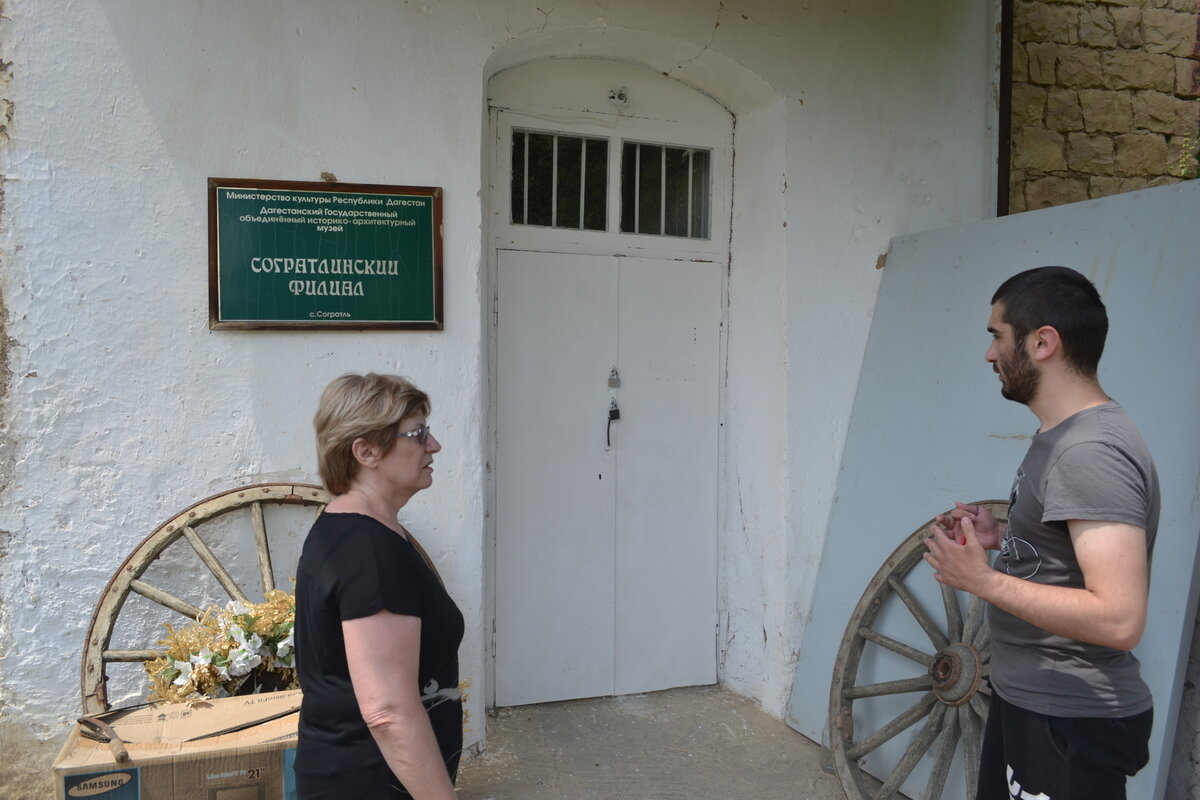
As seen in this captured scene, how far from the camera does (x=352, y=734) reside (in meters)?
1.79

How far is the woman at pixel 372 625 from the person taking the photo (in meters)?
1.69

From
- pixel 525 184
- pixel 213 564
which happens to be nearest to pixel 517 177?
pixel 525 184

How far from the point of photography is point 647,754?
3732 millimetres

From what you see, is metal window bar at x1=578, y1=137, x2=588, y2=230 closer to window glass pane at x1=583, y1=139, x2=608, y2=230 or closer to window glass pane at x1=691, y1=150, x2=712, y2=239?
window glass pane at x1=583, y1=139, x2=608, y2=230

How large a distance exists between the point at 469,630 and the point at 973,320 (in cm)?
231

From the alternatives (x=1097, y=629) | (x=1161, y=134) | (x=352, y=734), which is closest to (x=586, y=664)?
(x=352, y=734)

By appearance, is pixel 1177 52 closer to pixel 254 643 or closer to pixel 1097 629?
pixel 1097 629

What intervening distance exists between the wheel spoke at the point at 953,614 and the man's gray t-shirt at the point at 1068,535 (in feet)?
3.59

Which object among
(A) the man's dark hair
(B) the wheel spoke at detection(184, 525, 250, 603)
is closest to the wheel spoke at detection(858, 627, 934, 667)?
(A) the man's dark hair

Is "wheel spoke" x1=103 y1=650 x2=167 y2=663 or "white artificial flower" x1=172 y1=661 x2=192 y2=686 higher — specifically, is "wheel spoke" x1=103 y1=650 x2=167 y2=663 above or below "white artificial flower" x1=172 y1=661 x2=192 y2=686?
below

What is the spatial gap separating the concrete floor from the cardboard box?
121 cm

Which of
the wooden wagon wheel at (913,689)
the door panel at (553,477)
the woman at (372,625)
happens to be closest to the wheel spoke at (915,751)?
the wooden wagon wheel at (913,689)

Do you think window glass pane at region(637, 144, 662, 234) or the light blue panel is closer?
the light blue panel

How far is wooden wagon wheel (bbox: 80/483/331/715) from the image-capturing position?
2998 mm
